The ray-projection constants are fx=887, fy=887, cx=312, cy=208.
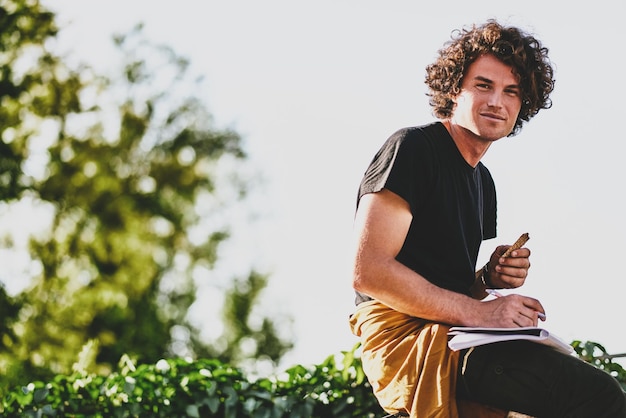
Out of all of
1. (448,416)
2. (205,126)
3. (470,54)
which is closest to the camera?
(448,416)

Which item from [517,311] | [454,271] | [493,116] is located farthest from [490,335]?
[493,116]

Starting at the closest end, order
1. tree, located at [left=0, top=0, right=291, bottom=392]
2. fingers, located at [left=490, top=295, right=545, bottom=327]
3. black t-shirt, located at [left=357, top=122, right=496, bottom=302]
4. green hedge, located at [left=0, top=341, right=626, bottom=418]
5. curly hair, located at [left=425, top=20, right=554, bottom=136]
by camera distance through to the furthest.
→ fingers, located at [left=490, top=295, right=545, bottom=327]
black t-shirt, located at [left=357, top=122, right=496, bottom=302]
curly hair, located at [left=425, top=20, right=554, bottom=136]
green hedge, located at [left=0, top=341, right=626, bottom=418]
tree, located at [left=0, top=0, right=291, bottom=392]

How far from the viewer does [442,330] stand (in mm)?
2613

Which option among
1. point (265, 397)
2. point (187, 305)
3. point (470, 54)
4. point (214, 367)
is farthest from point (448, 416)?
point (187, 305)

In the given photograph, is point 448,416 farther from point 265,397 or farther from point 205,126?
point 205,126

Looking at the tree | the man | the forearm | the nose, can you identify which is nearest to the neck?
the man

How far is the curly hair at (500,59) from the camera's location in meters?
3.08

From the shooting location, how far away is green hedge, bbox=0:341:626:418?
447cm

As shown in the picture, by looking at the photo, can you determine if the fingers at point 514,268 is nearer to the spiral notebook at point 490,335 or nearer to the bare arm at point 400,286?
the bare arm at point 400,286

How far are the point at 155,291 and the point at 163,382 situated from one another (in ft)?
46.7

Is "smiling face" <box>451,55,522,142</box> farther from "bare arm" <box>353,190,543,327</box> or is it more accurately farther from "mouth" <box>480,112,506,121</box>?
"bare arm" <box>353,190,543,327</box>

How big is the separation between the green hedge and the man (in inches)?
58.7

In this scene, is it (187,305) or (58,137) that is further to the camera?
(187,305)

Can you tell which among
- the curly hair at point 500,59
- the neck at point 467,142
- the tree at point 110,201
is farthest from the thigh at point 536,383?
the tree at point 110,201
